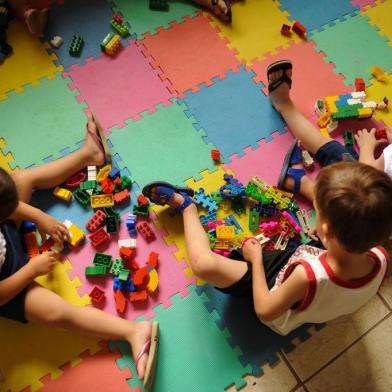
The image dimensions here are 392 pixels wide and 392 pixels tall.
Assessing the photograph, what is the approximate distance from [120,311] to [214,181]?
60 centimetres

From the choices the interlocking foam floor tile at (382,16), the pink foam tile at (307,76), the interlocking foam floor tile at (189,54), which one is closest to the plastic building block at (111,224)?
the interlocking foam floor tile at (189,54)

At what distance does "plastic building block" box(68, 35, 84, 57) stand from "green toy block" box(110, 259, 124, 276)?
0.95 meters

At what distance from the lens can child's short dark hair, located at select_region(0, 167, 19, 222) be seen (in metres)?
1.05

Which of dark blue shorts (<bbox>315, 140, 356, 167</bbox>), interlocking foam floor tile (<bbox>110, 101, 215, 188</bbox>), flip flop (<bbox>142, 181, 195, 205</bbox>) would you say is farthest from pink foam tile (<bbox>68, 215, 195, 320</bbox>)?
dark blue shorts (<bbox>315, 140, 356, 167</bbox>)

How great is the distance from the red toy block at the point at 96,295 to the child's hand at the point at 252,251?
1.66 ft

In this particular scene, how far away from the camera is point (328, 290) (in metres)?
0.99

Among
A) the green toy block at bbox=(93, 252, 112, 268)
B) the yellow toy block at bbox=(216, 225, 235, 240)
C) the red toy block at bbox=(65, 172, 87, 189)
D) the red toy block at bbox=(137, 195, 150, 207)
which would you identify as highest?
the red toy block at bbox=(65, 172, 87, 189)

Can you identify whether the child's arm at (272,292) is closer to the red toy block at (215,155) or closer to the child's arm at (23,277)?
the red toy block at (215,155)

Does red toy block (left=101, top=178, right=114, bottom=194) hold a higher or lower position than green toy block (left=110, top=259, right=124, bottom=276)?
higher

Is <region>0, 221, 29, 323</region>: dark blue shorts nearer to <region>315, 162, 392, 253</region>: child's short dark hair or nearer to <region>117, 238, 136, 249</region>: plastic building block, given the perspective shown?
<region>117, 238, 136, 249</region>: plastic building block

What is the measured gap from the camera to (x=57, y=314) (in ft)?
4.22

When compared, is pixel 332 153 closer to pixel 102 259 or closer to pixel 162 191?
pixel 162 191

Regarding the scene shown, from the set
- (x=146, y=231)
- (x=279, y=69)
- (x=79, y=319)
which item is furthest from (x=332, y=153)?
(x=79, y=319)

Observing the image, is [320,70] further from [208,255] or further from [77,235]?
[77,235]
